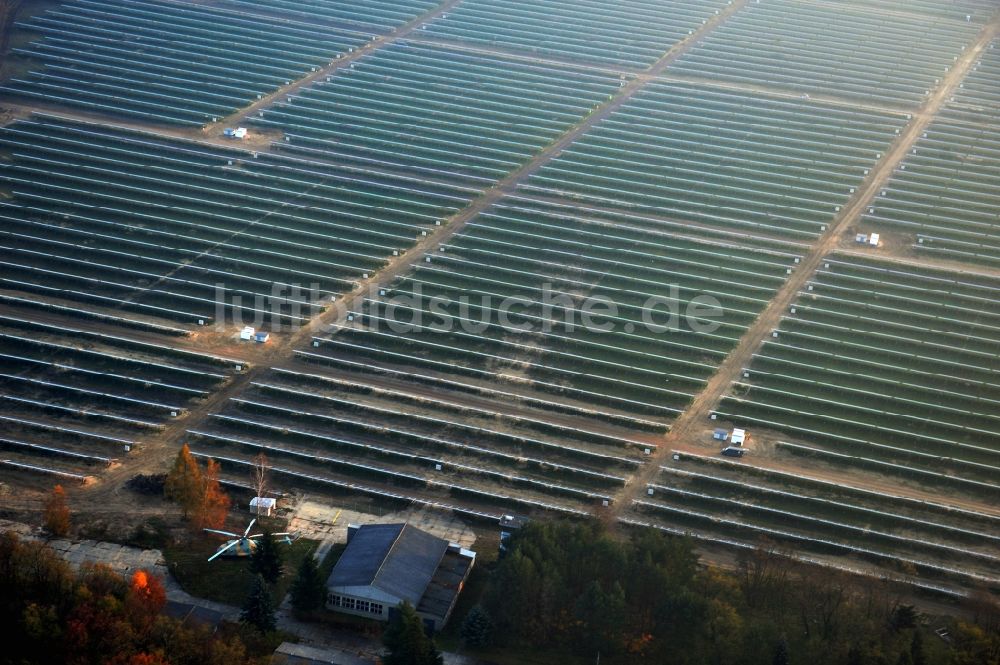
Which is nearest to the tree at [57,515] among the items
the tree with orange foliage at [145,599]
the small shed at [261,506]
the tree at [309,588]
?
the tree with orange foliage at [145,599]

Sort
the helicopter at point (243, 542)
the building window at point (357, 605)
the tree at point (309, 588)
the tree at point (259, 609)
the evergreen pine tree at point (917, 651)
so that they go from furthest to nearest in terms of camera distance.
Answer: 1. the helicopter at point (243, 542)
2. the building window at point (357, 605)
3. the tree at point (309, 588)
4. the tree at point (259, 609)
5. the evergreen pine tree at point (917, 651)

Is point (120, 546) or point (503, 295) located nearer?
point (120, 546)

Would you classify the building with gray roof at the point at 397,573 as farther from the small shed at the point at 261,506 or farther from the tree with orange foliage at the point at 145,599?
the tree with orange foliage at the point at 145,599

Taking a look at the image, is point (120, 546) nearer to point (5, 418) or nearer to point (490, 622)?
point (5, 418)

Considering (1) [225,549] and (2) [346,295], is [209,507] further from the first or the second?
(2) [346,295]

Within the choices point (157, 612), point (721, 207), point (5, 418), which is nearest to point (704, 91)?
point (721, 207)

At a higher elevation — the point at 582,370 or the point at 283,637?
the point at 582,370

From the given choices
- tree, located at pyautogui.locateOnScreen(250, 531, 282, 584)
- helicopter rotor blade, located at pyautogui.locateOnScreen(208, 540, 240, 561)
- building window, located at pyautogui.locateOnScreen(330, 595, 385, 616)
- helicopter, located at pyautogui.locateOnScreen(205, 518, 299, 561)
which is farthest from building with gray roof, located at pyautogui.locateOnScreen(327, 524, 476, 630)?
helicopter rotor blade, located at pyautogui.locateOnScreen(208, 540, 240, 561)

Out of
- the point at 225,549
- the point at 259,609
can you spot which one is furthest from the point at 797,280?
the point at 259,609
